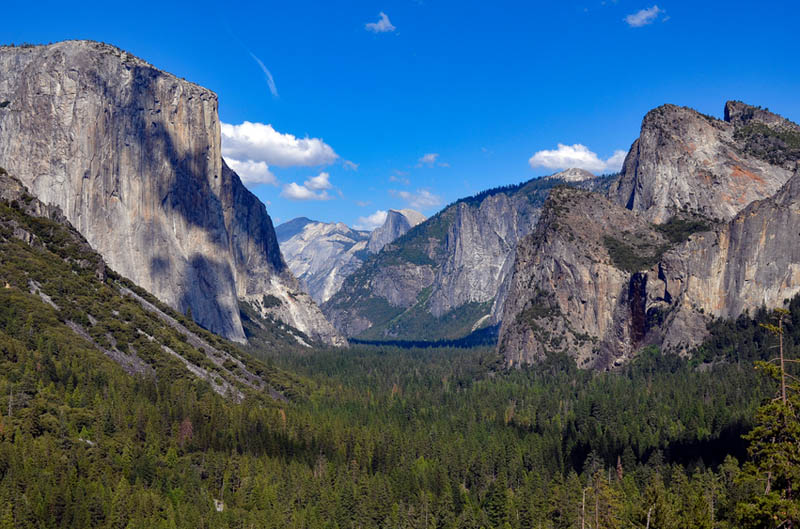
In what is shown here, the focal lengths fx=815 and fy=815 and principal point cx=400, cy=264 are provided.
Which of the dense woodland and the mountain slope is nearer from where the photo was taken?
the dense woodland

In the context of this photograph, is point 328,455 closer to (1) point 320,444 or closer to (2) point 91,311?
(1) point 320,444

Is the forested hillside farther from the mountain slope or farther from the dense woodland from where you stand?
the mountain slope

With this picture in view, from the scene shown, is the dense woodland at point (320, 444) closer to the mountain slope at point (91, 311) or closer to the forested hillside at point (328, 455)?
the forested hillside at point (328, 455)

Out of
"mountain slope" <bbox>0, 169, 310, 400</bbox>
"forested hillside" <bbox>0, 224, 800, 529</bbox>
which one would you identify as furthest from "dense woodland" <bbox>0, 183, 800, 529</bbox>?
"mountain slope" <bbox>0, 169, 310, 400</bbox>

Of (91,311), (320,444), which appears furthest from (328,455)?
(91,311)

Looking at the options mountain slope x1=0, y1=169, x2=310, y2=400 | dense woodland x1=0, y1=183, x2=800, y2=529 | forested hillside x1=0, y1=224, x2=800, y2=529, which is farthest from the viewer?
mountain slope x1=0, y1=169, x2=310, y2=400

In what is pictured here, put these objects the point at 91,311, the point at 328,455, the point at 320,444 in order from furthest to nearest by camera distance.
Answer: the point at 91,311 < the point at 320,444 < the point at 328,455

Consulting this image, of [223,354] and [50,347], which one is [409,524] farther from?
[223,354]

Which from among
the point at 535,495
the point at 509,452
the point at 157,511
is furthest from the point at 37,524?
the point at 509,452
